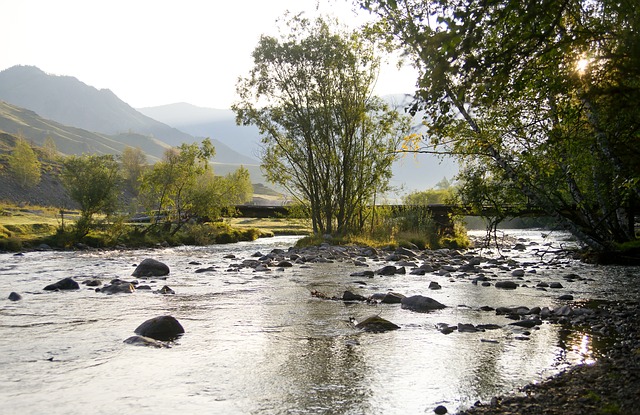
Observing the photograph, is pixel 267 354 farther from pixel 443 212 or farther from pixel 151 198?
pixel 151 198

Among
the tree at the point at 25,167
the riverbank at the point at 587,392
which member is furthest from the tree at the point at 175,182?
the tree at the point at 25,167

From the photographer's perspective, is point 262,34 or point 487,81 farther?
point 262,34

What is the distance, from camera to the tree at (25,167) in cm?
10838

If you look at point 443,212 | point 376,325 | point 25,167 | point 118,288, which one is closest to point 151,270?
point 118,288

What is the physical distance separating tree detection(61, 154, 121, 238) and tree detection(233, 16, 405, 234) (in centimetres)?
875

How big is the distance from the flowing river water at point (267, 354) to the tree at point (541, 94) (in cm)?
279

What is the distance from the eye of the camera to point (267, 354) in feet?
22.7

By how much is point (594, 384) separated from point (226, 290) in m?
9.64

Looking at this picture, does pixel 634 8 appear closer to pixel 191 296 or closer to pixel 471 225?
pixel 191 296

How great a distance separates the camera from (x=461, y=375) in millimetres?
5812

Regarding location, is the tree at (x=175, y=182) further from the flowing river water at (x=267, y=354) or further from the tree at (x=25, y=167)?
the tree at (x=25, y=167)

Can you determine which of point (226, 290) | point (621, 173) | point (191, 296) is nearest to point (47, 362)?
point (191, 296)

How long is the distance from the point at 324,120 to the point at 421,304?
69.9ft

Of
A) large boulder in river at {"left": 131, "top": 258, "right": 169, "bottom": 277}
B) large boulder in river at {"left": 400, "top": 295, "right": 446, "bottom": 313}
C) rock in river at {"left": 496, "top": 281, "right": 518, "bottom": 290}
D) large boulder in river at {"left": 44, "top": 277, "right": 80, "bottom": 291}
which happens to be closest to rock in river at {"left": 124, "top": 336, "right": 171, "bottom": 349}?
large boulder in river at {"left": 400, "top": 295, "right": 446, "bottom": 313}
